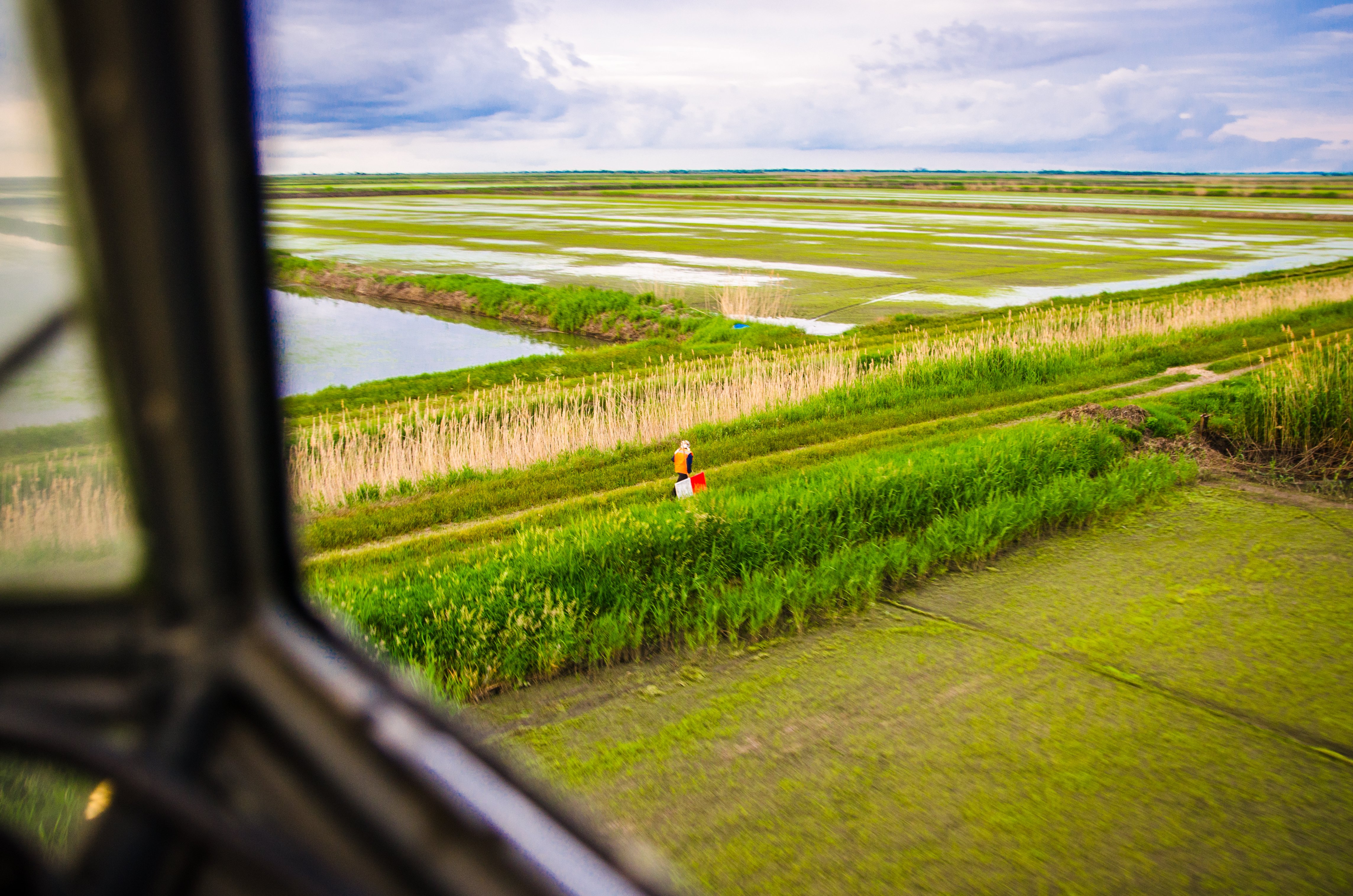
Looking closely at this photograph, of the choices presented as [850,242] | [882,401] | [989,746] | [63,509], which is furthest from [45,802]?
[850,242]

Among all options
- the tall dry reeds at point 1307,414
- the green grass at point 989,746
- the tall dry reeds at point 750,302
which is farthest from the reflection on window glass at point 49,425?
the tall dry reeds at point 750,302

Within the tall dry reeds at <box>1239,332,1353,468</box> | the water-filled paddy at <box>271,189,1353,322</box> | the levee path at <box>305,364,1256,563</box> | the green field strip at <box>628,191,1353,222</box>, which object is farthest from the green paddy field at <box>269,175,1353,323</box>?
the tall dry reeds at <box>1239,332,1353,468</box>

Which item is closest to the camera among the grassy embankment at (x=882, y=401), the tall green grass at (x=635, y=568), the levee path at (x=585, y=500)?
the tall green grass at (x=635, y=568)

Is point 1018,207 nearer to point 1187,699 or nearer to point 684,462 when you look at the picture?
point 684,462

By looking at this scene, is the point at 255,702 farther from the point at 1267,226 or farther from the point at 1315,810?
the point at 1267,226

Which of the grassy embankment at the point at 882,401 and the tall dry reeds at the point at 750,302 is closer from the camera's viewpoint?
the grassy embankment at the point at 882,401

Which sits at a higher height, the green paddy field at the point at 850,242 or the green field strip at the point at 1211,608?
the green paddy field at the point at 850,242

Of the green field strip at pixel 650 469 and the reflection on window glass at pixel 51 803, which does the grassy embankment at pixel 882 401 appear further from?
the reflection on window glass at pixel 51 803
